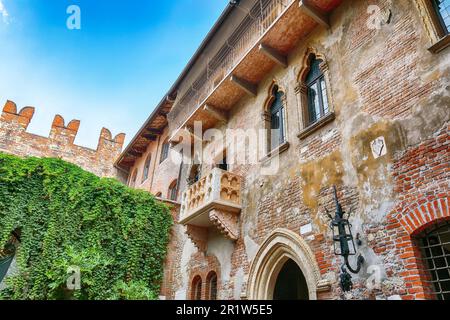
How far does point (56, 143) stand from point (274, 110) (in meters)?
16.6

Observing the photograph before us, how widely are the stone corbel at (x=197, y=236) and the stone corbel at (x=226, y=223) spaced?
1470 mm

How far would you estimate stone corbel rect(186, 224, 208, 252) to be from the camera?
379 inches

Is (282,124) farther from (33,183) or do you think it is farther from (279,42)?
(33,183)

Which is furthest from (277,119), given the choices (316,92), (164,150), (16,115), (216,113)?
(16,115)

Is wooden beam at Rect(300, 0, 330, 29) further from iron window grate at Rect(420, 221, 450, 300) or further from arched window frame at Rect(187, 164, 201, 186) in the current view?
arched window frame at Rect(187, 164, 201, 186)

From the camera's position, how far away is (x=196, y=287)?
9.88m

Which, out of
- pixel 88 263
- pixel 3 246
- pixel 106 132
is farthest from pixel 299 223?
pixel 106 132

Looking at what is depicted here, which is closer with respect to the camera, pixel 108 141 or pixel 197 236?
pixel 197 236

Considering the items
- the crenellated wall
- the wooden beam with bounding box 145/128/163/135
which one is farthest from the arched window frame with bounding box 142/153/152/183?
the crenellated wall

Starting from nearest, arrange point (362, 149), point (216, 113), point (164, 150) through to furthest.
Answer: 1. point (362, 149)
2. point (216, 113)
3. point (164, 150)

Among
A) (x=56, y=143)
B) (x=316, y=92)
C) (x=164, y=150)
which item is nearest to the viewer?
(x=316, y=92)

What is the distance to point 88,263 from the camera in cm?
897

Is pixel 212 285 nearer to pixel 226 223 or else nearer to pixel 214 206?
pixel 226 223
